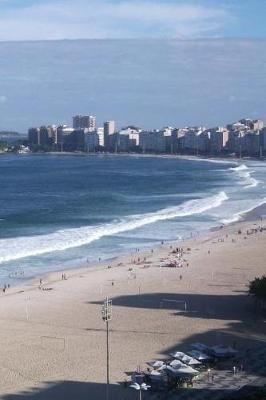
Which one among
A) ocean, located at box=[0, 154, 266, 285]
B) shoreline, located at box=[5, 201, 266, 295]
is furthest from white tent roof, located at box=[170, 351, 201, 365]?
ocean, located at box=[0, 154, 266, 285]

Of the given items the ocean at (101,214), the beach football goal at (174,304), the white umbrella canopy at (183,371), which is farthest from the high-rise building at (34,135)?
the white umbrella canopy at (183,371)

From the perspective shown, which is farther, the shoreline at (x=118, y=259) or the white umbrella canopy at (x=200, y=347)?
the shoreline at (x=118, y=259)

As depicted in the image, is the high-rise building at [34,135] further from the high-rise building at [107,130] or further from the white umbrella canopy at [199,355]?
the white umbrella canopy at [199,355]

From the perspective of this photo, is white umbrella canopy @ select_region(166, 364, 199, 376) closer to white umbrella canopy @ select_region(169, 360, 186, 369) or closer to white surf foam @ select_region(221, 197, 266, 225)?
white umbrella canopy @ select_region(169, 360, 186, 369)

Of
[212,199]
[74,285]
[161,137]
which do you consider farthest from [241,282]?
[161,137]

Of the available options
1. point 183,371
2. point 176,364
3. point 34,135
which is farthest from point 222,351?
point 34,135

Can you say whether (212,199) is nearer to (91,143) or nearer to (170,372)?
(170,372)
